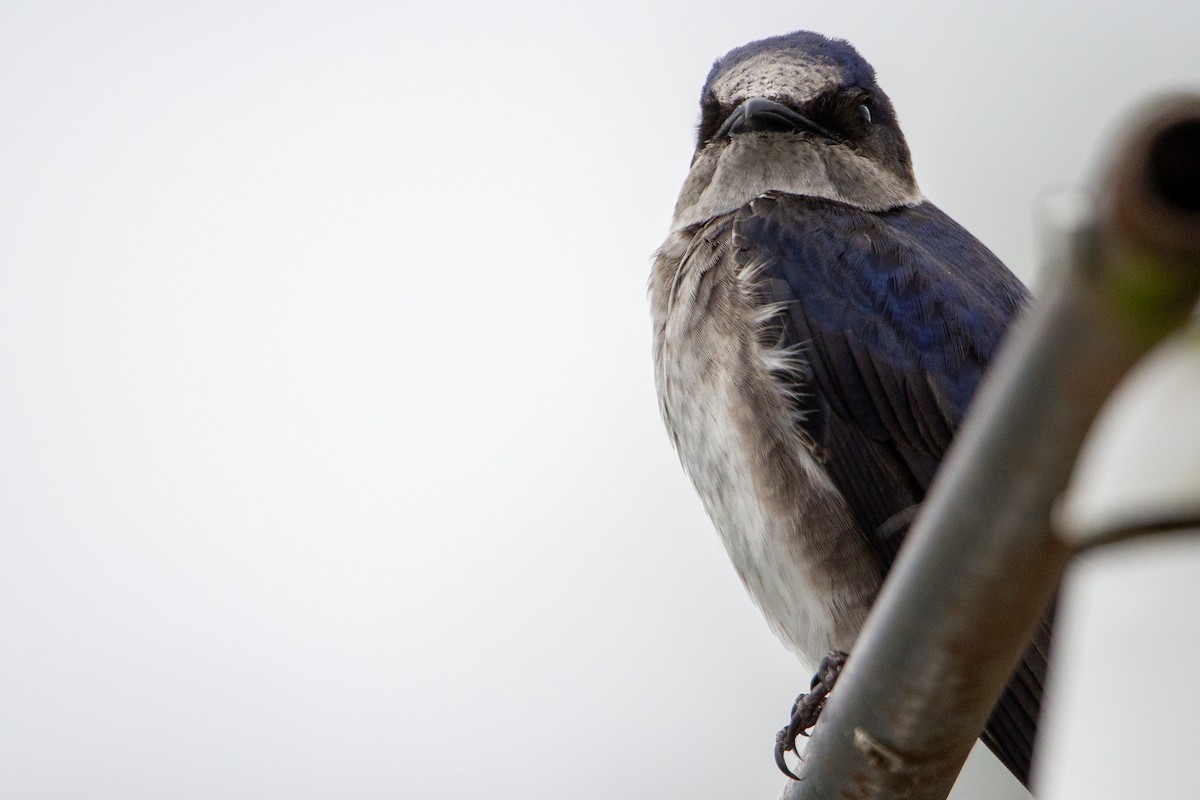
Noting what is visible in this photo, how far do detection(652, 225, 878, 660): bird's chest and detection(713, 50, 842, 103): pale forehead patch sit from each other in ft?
2.29

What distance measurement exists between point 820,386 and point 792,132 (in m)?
1.07

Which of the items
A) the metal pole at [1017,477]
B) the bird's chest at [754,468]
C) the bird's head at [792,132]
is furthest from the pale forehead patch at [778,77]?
the metal pole at [1017,477]

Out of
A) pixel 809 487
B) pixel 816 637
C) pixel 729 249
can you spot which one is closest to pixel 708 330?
pixel 729 249

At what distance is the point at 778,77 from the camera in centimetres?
429

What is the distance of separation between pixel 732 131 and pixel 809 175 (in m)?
0.26

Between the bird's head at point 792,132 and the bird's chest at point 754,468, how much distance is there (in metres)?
0.49

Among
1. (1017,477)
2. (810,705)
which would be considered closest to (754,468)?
(810,705)

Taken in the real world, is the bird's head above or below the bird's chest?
above

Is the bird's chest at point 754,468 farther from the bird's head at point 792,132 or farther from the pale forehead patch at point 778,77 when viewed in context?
the pale forehead patch at point 778,77

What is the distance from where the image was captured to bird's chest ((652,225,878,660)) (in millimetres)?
3355

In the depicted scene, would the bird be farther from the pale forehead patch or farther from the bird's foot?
the pale forehead patch

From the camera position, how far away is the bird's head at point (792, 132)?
4.19 m

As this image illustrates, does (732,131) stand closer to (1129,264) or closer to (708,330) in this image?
(708,330)

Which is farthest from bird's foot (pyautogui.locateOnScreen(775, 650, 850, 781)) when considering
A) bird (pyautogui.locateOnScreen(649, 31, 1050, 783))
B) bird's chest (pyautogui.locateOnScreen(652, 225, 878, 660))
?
bird's chest (pyautogui.locateOnScreen(652, 225, 878, 660))
